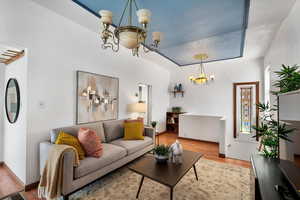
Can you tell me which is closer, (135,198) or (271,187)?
(271,187)

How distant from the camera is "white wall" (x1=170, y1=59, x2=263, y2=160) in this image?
14.9ft

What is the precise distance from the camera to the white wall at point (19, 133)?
212cm

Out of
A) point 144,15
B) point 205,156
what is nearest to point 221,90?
point 205,156

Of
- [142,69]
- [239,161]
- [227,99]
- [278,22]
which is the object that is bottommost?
[239,161]

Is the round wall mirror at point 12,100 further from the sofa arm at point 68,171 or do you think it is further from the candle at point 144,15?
the candle at point 144,15

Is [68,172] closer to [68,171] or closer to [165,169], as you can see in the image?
[68,171]

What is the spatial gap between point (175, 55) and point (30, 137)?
405 centimetres

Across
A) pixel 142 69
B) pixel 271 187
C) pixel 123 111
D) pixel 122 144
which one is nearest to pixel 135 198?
pixel 122 144

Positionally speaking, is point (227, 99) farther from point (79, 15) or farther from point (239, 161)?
point (79, 15)

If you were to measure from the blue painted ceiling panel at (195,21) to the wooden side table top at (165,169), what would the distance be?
2.37 m

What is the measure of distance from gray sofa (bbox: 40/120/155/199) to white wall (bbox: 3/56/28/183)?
0.36 meters

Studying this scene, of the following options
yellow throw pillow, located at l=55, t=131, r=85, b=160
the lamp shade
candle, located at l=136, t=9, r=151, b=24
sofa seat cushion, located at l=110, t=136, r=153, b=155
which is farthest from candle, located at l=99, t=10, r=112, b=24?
the lamp shade

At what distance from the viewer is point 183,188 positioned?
2.15 metres

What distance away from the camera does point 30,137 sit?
2113 mm
